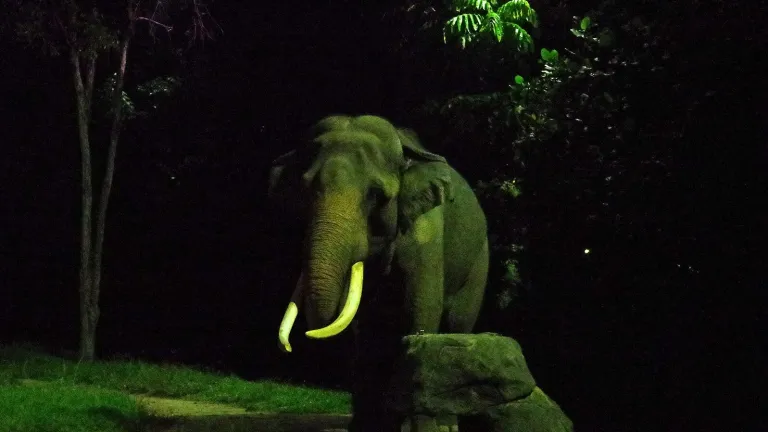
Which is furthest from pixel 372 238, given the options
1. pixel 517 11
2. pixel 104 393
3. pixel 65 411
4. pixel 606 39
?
pixel 517 11

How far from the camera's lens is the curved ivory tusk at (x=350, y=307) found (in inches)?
270

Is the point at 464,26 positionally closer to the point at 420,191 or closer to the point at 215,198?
the point at 420,191

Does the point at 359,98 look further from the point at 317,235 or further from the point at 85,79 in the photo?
the point at 317,235

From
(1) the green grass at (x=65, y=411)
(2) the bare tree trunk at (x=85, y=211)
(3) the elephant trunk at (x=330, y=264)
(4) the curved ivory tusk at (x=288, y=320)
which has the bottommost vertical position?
(1) the green grass at (x=65, y=411)

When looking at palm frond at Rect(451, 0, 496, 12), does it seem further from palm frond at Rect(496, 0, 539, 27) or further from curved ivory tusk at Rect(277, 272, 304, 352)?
curved ivory tusk at Rect(277, 272, 304, 352)

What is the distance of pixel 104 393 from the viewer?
11672 millimetres

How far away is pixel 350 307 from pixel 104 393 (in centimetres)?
524

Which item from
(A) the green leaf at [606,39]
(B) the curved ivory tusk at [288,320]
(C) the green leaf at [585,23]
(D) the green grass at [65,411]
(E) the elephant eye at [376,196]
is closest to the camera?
A: (B) the curved ivory tusk at [288,320]

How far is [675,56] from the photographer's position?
8.34m

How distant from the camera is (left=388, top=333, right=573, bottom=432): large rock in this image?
6836 millimetres

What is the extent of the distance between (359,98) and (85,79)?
4566 millimetres

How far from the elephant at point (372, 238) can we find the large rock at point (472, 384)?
160mm

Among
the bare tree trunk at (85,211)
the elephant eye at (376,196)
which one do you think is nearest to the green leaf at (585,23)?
the elephant eye at (376,196)

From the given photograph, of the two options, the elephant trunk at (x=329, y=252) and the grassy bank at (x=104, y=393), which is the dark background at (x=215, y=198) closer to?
the grassy bank at (x=104, y=393)
